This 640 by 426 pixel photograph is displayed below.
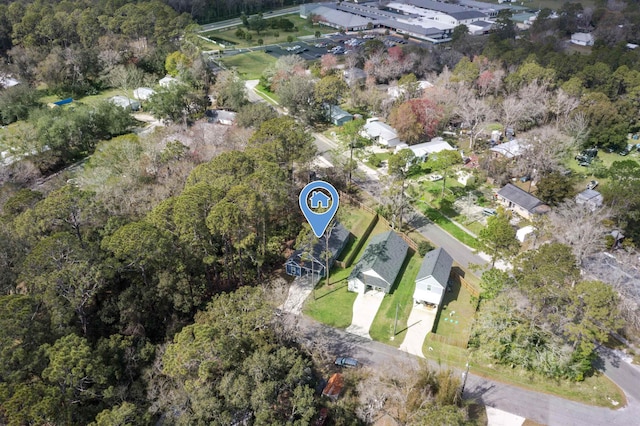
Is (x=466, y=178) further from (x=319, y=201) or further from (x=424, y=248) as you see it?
(x=319, y=201)

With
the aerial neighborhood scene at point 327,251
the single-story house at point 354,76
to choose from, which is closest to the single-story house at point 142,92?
the aerial neighborhood scene at point 327,251

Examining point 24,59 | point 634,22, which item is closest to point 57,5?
point 24,59

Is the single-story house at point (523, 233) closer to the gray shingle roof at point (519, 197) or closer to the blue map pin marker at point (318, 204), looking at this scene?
the gray shingle roof at point (519, 197)

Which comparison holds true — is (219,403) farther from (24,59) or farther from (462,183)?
(24,59)

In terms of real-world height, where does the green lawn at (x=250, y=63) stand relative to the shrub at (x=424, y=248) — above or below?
below

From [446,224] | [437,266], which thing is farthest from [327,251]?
[446,224]

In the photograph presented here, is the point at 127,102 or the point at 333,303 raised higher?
the point at 333,303
